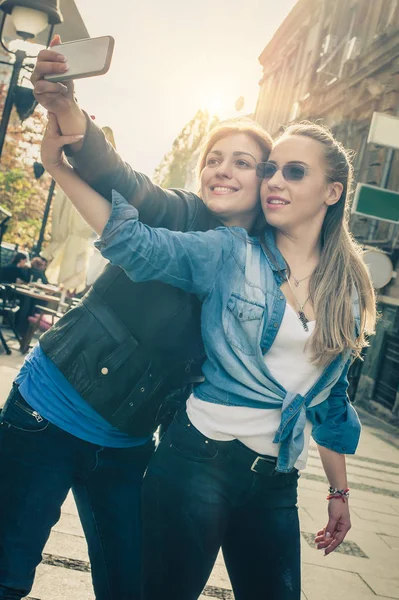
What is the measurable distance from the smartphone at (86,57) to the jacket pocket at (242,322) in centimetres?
75

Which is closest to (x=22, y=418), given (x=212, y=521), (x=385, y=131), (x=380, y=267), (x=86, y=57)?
(x=212, y=521)

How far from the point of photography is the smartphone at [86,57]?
1432mm

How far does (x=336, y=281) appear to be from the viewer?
2023 mm

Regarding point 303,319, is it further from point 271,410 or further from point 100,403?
point 100,403

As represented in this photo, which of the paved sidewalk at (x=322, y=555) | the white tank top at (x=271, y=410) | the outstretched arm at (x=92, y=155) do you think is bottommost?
the paved sidewalk at (x=322, y=555)

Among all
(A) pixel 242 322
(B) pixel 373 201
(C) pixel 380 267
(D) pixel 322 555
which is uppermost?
(B) pixel 373 201

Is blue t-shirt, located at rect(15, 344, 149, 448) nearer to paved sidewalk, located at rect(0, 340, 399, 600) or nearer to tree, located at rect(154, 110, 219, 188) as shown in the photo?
paved sidewalk, located at rect(0, 340, 399, 600)

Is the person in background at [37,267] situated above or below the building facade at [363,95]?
below

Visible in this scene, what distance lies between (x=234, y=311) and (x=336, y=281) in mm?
407

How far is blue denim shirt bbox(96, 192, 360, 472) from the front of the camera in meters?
1.69

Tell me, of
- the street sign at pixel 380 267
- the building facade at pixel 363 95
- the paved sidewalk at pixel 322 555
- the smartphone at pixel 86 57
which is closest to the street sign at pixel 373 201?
the building facade at pixel 363 95

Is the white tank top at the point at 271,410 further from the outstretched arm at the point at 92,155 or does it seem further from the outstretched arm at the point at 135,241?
the outstretched arm at the point at 92,155

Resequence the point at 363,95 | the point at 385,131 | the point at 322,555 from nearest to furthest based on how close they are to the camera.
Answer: the point at 322,555
the point at 385,131
the point at 363,95

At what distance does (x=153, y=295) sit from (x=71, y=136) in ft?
1.72
